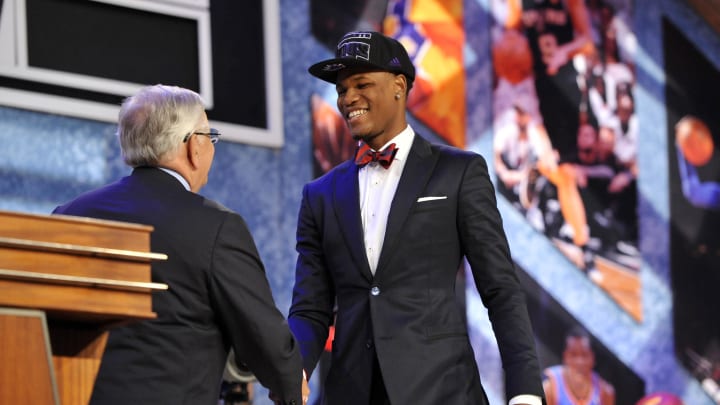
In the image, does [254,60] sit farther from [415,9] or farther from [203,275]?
[203,275]

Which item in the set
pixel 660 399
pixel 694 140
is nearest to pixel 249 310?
pixel 660 399

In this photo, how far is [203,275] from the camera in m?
2.16

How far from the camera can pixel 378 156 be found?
9.32 ft

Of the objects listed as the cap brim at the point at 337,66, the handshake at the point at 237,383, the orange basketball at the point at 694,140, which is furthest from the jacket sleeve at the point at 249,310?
the orange basketball at the point at 694,140

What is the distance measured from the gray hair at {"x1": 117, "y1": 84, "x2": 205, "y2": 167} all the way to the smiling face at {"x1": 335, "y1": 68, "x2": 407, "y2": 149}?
61 cm

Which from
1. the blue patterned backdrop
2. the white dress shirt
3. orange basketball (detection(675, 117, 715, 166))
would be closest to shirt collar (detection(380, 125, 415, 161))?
the white dress shirt

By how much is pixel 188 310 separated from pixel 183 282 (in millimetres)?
55

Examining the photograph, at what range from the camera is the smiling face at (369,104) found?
9.30 feet

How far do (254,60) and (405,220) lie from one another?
2.27m

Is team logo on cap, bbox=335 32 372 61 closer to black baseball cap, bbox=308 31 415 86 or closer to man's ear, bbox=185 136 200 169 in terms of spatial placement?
black baseball cap, bbox=308 31 415 86

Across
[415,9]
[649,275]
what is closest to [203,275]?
[415,9]

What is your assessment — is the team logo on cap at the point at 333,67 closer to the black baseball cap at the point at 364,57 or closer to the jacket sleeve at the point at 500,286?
the black baseball cap at the point at 364,57

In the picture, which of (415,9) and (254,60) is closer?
(254,60)

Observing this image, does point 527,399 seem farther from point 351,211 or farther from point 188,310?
point 188,310
